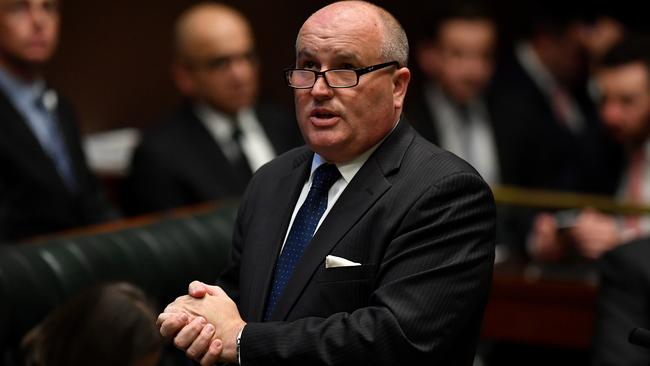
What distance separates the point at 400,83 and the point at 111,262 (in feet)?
4.80

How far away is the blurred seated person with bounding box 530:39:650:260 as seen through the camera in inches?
169

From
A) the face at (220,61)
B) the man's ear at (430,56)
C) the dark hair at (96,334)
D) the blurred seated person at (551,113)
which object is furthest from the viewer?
the man's ear at (430,56)

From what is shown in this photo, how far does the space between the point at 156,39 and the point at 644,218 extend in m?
2.42

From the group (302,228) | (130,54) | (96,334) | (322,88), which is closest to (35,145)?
(96,334)

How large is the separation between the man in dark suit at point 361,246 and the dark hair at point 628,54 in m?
2.44

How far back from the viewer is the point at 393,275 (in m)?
2.10

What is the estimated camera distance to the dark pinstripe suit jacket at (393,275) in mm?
2064

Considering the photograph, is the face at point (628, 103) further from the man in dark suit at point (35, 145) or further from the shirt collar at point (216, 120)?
the man in dark suit at point (35, 145)

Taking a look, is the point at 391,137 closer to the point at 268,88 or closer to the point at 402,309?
the point at 402,309

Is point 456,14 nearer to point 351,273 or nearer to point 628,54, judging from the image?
point 628,54

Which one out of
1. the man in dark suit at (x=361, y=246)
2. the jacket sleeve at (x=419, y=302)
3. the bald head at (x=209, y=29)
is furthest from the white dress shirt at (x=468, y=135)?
the jacket sleeve at (x=419, y=302)

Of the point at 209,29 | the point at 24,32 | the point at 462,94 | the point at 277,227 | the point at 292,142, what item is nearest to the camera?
the point at 277,227

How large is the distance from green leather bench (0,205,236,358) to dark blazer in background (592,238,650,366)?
1.20m

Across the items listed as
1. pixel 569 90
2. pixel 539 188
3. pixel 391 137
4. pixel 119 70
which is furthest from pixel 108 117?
pixel 391 137
